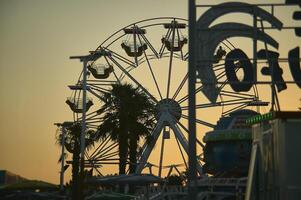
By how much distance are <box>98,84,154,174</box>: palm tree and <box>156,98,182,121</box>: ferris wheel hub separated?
28.0 ft

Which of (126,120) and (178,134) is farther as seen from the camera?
(178,134)

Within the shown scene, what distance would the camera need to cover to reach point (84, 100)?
203ft

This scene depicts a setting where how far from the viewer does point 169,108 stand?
219 feet

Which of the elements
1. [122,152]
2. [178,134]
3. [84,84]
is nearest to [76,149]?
[122,152]

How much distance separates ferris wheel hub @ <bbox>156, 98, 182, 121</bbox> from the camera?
66.1 metres

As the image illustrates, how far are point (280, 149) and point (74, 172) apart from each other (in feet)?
133

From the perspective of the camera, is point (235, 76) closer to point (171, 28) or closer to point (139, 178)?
point (139, 178)

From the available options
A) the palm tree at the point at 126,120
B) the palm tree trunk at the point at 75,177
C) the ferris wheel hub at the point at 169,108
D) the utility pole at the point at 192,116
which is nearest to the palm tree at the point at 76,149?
the palm tree trunk at the point at 75,177

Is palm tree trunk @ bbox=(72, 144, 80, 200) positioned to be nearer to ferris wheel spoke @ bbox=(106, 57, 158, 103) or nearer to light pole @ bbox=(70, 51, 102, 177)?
light pole @ bbox=(70, 51, 102, 177)

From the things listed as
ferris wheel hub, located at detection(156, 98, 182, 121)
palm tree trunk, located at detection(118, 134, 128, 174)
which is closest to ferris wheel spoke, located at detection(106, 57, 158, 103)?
ferris wheel hub, located at detection(156, 98, 182, 121)

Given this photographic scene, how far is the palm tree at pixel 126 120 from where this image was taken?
54094 millimetres

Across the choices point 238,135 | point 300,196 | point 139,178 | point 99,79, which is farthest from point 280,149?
point 99,79

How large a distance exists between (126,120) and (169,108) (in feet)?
41.8

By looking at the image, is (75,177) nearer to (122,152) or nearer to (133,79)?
(122,152)
